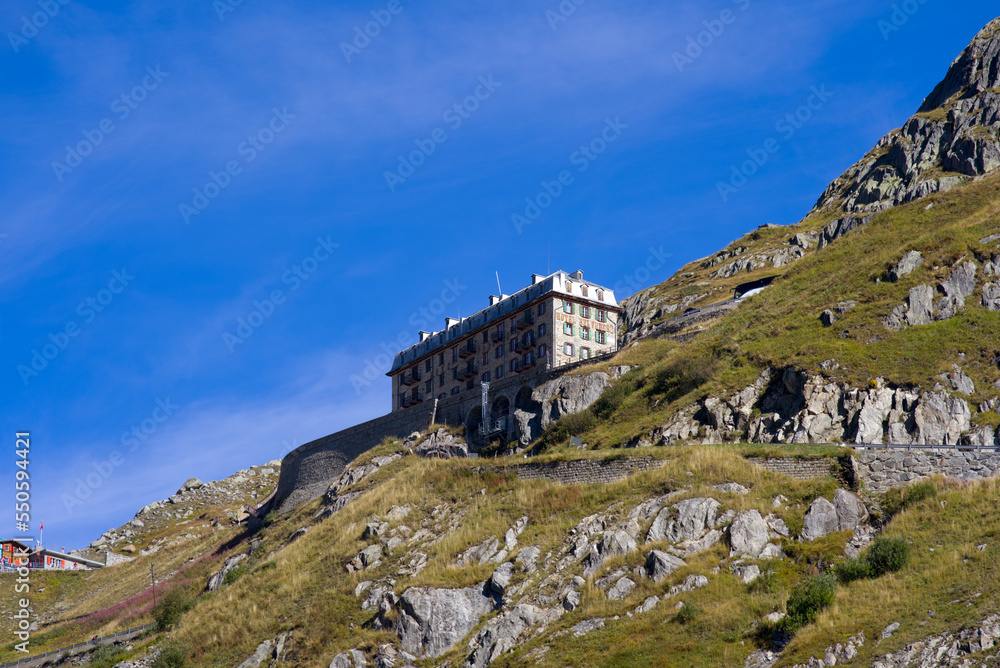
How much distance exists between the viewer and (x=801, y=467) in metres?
43.9

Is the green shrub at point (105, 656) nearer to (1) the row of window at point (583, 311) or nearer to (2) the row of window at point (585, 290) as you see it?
(1) the row of window at point (583, 311)

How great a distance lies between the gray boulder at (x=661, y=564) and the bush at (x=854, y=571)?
20.4 feet

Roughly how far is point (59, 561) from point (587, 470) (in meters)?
78.3

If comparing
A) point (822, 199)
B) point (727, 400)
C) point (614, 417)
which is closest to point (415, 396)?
point (614, 417)

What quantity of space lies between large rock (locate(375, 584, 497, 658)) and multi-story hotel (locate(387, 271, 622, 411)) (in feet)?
132

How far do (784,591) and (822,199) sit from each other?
139m

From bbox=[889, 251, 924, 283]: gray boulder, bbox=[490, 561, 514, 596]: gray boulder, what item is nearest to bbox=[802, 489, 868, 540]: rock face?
bbox=[490, 561, 514, 596]: gray boulder

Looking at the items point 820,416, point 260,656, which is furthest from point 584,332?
point 260,656

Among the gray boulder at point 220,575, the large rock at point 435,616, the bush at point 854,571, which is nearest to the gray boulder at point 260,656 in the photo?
the large rock at point 435,616

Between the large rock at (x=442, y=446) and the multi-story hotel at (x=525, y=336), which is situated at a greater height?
the multi-story hotel at (x=525, y=336)

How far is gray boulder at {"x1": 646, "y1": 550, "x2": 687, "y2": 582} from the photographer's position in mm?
39125

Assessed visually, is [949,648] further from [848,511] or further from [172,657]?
[172,657]

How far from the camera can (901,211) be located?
8075 cm

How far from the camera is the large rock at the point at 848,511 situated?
39.9 meters
